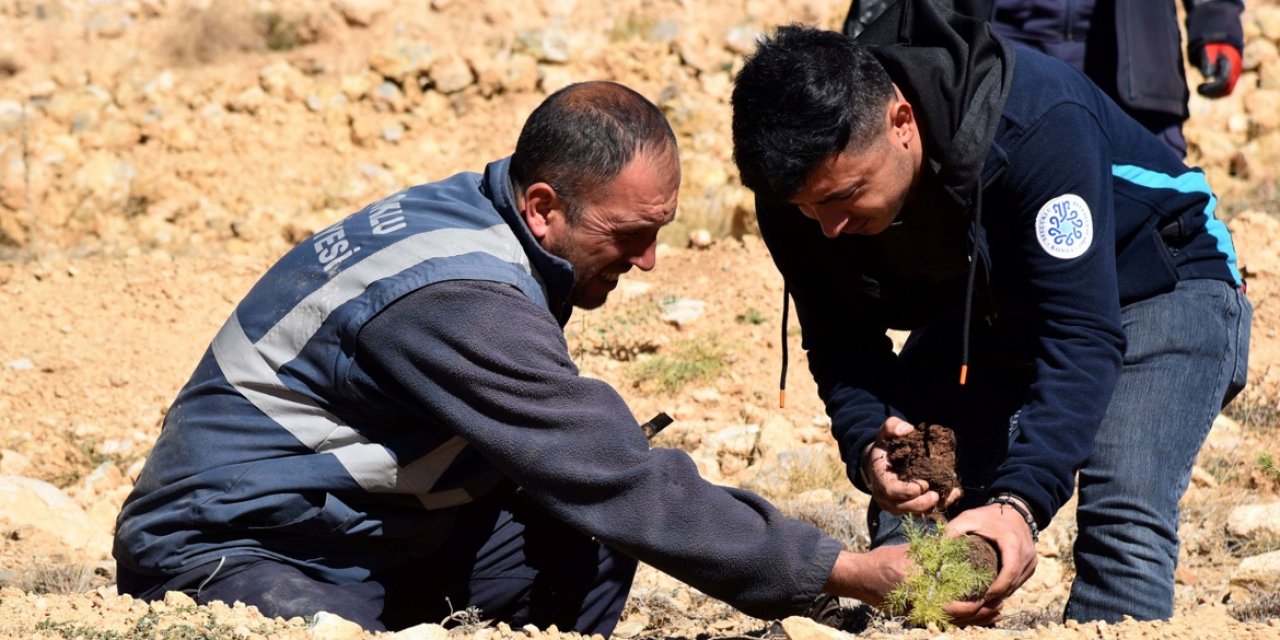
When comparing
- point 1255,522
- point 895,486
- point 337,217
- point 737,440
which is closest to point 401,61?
point 337,217

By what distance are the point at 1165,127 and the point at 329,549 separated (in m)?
3.87

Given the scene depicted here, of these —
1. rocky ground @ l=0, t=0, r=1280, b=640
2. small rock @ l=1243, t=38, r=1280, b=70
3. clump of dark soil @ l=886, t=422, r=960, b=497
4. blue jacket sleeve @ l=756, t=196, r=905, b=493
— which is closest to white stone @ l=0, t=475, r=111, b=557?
rocky ground @ l=0, t=0, r=1280, b=640

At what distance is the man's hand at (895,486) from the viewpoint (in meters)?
3.53

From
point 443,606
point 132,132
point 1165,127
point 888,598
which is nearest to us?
point 888,598

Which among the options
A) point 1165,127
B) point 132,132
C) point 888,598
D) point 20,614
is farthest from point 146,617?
point 132,132

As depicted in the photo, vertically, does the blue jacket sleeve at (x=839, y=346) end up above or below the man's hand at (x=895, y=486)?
above

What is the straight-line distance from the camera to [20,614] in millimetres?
3145

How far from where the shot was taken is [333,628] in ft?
10.0

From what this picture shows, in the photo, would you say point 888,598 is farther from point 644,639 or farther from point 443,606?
point 443,606

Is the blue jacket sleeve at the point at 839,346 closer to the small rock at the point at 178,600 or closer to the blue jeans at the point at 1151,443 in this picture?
the blue jeans at the point at 1151,443

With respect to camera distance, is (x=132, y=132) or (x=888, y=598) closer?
(x=888, y=598)

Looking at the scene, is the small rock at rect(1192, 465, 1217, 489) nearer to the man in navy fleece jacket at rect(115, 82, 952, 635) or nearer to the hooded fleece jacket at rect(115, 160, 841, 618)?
the man in navy fleece jacket at rect(115, 82, 952, 635)

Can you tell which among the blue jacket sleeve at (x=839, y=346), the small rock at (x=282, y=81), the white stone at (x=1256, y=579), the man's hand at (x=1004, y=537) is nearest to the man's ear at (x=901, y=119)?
the blue jacket sleeve at (x=839, y=346)

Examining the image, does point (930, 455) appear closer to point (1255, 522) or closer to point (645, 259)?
point (645, 259)
